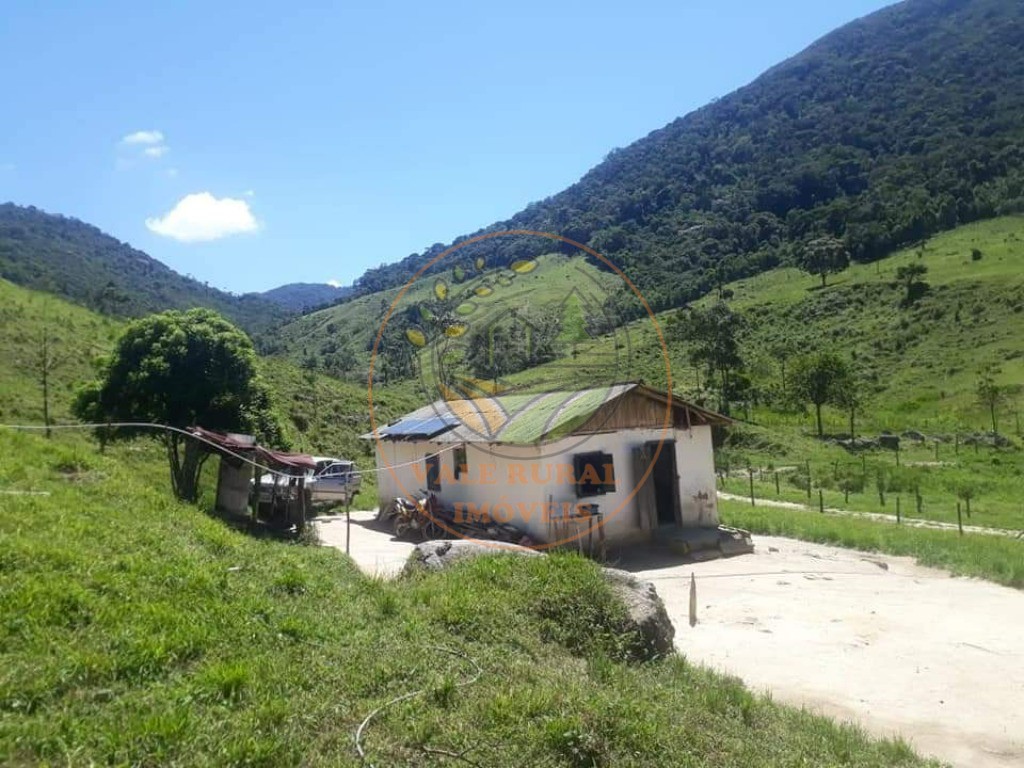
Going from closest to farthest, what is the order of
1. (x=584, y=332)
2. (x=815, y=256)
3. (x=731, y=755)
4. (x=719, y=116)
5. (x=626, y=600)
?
1. (x=731, y=755)
2. (x=626, y=600)
3. (x=584, y=332)
4. (x=815, y=256)
5. (x=719, y=116)

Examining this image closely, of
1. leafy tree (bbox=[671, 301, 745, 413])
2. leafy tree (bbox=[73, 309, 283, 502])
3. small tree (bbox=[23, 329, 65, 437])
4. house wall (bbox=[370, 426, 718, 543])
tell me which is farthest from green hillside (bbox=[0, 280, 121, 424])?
leafy tree (bbox=[671, 301, 745, 413])

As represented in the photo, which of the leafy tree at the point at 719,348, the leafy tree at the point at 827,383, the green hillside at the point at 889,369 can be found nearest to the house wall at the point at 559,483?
the green hillside at the point at 889,369

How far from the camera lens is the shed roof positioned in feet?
47.0

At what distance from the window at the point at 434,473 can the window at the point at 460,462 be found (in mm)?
1012

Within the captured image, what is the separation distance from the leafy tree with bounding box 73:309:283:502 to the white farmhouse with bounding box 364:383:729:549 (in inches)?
166

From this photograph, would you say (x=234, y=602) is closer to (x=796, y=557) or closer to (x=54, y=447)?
(x=54, y=447)

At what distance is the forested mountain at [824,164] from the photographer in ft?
270

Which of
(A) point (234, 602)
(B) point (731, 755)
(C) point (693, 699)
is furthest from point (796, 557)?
(A) point (234, 602)

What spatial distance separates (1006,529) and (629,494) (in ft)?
36.2

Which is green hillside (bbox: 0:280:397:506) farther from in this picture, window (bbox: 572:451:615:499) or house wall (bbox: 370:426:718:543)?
window (bbox: 572:451:615:499)

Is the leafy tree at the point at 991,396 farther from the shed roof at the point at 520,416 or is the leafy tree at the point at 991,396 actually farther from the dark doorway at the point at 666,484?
the shed roof at the point at 520,416

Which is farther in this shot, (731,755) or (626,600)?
(626,600)

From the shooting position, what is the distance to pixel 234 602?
5688 mm

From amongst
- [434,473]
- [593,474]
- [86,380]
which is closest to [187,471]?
[434,473]
